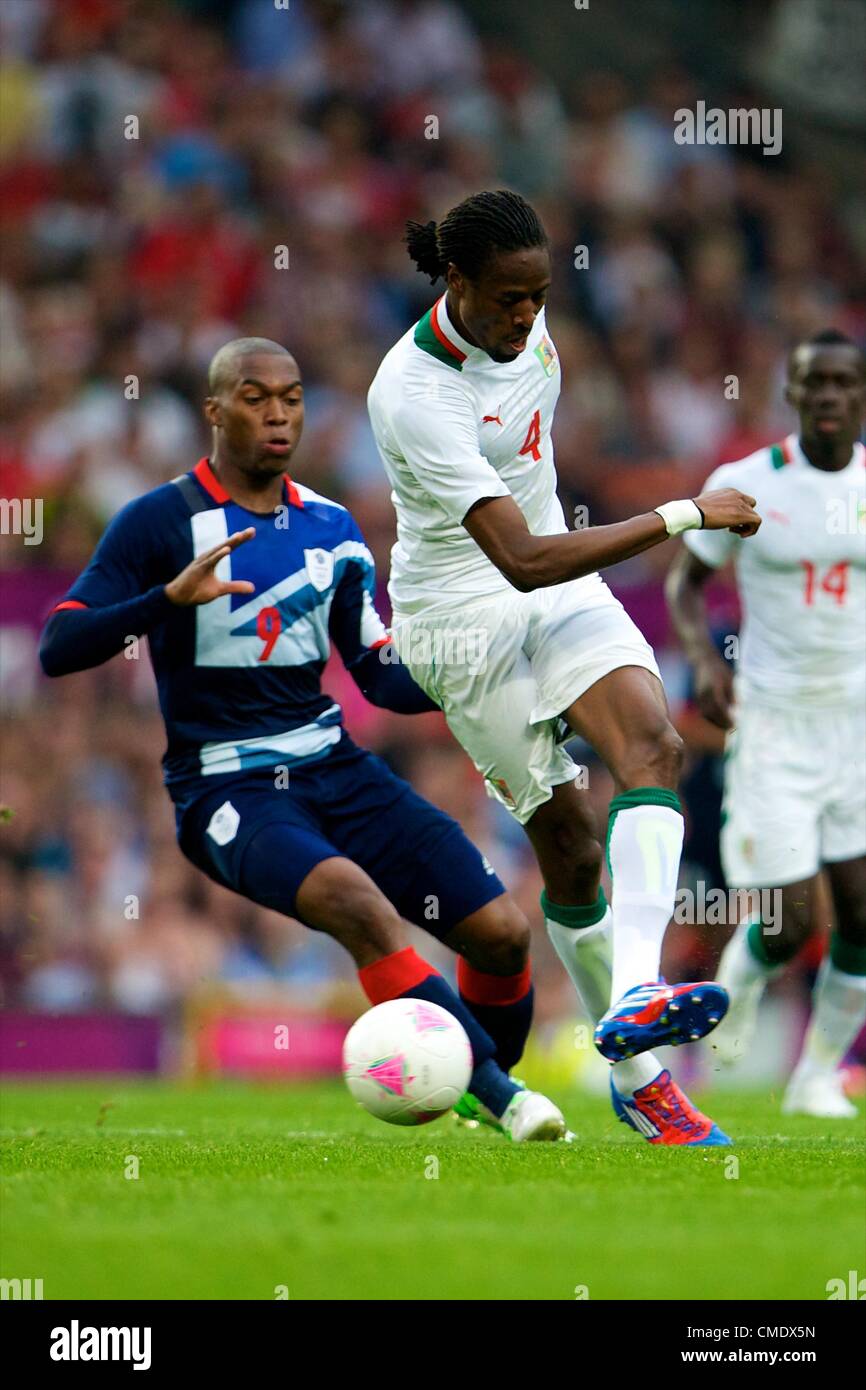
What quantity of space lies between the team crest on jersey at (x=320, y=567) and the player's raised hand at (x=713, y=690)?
2.08 metres

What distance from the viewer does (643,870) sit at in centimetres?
589

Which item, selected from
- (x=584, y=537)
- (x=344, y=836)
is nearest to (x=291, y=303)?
(x=344, y=836)

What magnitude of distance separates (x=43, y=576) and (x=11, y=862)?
1.79 meters

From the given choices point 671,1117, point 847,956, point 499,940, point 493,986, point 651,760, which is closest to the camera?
point 651,760

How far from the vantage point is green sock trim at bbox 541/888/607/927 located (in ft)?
22.1

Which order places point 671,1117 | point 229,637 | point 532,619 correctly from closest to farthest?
1. point 671,1117
2. point 532,619
3. point 229,637

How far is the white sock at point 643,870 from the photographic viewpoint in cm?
586

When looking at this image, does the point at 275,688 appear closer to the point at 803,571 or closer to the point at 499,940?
the point at 499,940

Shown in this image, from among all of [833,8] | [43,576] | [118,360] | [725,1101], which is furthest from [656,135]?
[725,1101]

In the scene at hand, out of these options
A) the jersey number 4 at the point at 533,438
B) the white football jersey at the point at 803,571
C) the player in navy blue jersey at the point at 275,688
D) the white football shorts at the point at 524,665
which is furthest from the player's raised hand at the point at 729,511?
the white football jersey at the point at 803,571

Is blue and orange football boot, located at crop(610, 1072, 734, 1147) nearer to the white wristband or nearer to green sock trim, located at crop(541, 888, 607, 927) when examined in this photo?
green sock trim, located at crop(541, 888, 607, 927)

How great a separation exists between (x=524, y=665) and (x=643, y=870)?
81 cm

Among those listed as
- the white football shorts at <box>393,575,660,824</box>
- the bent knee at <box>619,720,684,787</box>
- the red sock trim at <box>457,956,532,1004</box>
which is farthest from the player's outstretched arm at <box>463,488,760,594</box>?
the red sock trim at <box>457,956,532,1004</box>

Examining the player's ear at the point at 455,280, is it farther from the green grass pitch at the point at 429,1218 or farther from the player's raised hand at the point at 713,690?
the player's raised hand at the point at 713,690
